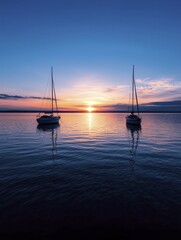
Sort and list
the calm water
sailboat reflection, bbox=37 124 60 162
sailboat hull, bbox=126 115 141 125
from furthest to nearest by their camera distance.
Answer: sailboat hull, bbox=126 115 141 125 < sailboat reflection, bbox=37 124 60 162 < the calm water

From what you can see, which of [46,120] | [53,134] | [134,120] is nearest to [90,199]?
[53,134]

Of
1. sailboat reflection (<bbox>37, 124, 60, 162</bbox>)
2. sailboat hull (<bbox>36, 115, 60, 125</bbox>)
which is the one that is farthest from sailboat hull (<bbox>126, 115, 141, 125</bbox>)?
sailboat hull (<bbox>36, 115, 60, 125</bbox>)

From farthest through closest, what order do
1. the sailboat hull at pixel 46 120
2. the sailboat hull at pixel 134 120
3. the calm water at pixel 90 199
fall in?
1. the sailboat hull at pixel 46 120
2. the sailboat hull at pixel 134 120
3. the calm water at pixel 90 199

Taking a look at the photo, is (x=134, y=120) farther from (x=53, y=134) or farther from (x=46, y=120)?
(x=46, y=120)

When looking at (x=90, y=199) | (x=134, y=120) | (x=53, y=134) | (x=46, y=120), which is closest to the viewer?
(x=90, y=199)

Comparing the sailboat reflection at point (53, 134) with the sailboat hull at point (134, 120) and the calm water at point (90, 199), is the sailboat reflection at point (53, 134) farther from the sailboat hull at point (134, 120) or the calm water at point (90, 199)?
the sailboat hull at point (134, 120)

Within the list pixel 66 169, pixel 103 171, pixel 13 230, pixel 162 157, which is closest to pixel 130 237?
pixel 13 230

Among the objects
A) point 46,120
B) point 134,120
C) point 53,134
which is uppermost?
point 46,120

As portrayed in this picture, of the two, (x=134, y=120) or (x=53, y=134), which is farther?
(x=134, y=120)

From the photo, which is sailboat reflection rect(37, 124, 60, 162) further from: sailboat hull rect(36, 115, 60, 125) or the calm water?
sailboat hull rect(36, 115, 60, 125)

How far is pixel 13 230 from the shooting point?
600 cm

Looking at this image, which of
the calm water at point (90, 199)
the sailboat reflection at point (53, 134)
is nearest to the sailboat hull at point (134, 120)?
the sailboat reflection at point (53, 134)

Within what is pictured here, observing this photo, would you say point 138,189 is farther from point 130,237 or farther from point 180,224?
point 130,237

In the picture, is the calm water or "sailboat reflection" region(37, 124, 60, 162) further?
"sailboat reflection" region(37, 124, 60, 162)
